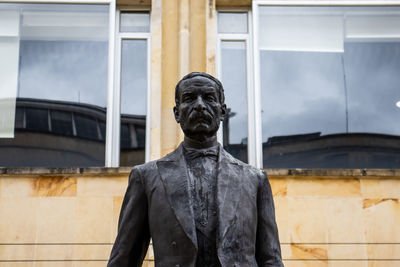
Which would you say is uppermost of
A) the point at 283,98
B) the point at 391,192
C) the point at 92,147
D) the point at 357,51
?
the point at 357,51

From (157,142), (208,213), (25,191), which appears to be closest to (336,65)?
(157,142)

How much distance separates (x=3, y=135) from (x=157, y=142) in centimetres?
193

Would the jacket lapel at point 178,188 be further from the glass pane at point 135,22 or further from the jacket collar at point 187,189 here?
the glass pane at point 135,22

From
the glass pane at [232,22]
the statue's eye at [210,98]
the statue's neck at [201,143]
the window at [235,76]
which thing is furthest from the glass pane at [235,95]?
the statue's eye at [210,98]

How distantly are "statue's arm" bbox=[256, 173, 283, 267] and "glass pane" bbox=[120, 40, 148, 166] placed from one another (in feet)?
16.6

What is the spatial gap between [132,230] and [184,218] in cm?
39

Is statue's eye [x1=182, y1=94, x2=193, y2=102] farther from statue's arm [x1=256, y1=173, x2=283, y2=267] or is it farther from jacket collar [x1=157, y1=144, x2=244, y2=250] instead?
statue's arm [x1=256, y1=173, x2=283, y2=267]

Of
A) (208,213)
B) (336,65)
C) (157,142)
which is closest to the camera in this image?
(208,213)

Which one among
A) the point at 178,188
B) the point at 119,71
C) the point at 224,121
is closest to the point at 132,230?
the point at 178,188

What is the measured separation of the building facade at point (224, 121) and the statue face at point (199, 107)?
4.50m

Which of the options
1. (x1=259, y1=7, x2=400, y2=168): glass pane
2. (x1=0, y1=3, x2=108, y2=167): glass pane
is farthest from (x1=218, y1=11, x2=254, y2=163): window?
(x1=0, y1=3, x2=108, y2=167): glass pane

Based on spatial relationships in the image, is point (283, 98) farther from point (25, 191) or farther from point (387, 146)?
point (25, 191)

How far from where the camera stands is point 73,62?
32.2 ft

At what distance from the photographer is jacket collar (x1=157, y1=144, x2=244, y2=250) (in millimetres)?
4027
